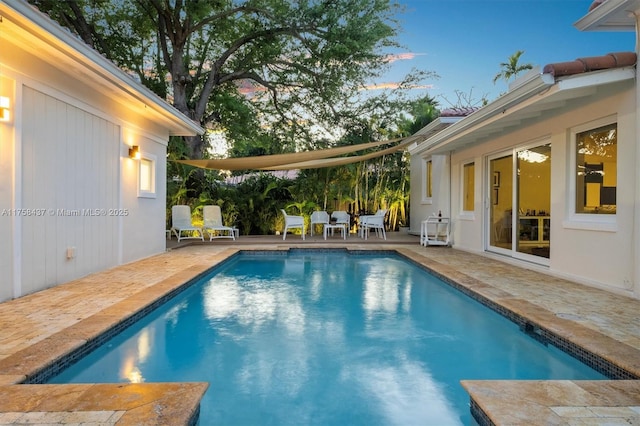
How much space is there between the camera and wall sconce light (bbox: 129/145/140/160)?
7492mm

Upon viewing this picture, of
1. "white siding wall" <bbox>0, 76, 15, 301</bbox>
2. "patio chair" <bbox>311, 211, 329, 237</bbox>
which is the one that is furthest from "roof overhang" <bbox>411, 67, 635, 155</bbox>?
"white siding wall" <bbox>0, 76, 15, 301</bbox>

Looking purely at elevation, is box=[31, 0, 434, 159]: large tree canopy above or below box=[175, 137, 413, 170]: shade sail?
above

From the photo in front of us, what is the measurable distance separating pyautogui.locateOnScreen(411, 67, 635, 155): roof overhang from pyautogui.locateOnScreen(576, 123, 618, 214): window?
1.87ft

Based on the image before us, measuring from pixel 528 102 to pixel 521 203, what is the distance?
2.59m

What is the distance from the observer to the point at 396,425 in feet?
8.68

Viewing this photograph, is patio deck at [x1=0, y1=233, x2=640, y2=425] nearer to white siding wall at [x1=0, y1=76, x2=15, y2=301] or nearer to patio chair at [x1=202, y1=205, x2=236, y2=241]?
white siding wall at [x1=0, y1=76, x2=15, y2=301]

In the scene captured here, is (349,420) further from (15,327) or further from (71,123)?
(71,123)

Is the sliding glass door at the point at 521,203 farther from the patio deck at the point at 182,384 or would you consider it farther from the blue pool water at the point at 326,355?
the blue pool water at the point at 326,355

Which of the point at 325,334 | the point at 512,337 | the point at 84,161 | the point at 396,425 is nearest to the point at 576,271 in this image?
the point at 512,337

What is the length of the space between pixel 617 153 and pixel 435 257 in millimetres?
4140

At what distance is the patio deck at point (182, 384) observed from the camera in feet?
7.20

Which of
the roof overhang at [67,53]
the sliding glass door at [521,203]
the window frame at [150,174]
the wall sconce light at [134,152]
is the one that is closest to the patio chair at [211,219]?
the window frame at [150,174]

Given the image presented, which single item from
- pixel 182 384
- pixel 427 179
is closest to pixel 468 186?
pixel 427 179

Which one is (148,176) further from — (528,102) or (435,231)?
(435,231)
